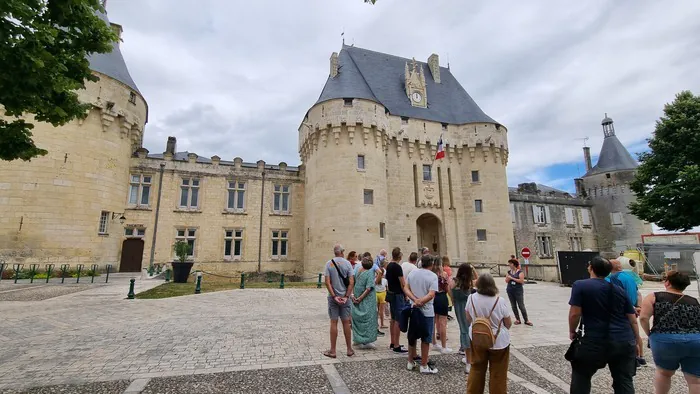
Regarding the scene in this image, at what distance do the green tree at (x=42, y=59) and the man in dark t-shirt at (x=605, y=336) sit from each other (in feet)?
23.1

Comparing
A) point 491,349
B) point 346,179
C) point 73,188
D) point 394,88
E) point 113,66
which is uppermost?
point 394,88

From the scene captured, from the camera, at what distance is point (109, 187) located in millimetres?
17766

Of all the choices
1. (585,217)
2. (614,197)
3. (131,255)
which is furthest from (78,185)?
(614,197)

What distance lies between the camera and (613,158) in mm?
33500

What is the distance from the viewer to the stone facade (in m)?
28.7

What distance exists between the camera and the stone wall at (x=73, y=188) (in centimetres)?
1514

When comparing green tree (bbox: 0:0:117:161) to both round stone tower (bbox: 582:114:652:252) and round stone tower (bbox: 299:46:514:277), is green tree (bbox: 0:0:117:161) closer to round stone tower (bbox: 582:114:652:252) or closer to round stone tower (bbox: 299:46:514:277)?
round stone tower (bbox: 299:46:514:277)

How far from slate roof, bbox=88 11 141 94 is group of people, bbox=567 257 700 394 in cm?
2283

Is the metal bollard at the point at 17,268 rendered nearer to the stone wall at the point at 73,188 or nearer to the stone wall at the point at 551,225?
the stone wall at the point at 73,188

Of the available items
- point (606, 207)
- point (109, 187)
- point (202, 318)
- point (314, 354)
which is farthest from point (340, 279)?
point (606, 207)

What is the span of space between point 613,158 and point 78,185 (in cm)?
4464

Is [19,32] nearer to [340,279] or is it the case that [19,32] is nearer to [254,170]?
[340,279]

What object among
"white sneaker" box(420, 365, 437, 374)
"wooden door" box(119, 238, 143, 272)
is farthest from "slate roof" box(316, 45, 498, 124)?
"white sneaker" box(420, 365, 437, 374)

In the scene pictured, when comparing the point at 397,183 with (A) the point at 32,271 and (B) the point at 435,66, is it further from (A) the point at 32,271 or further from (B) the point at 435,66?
(A) the point at 32,271
